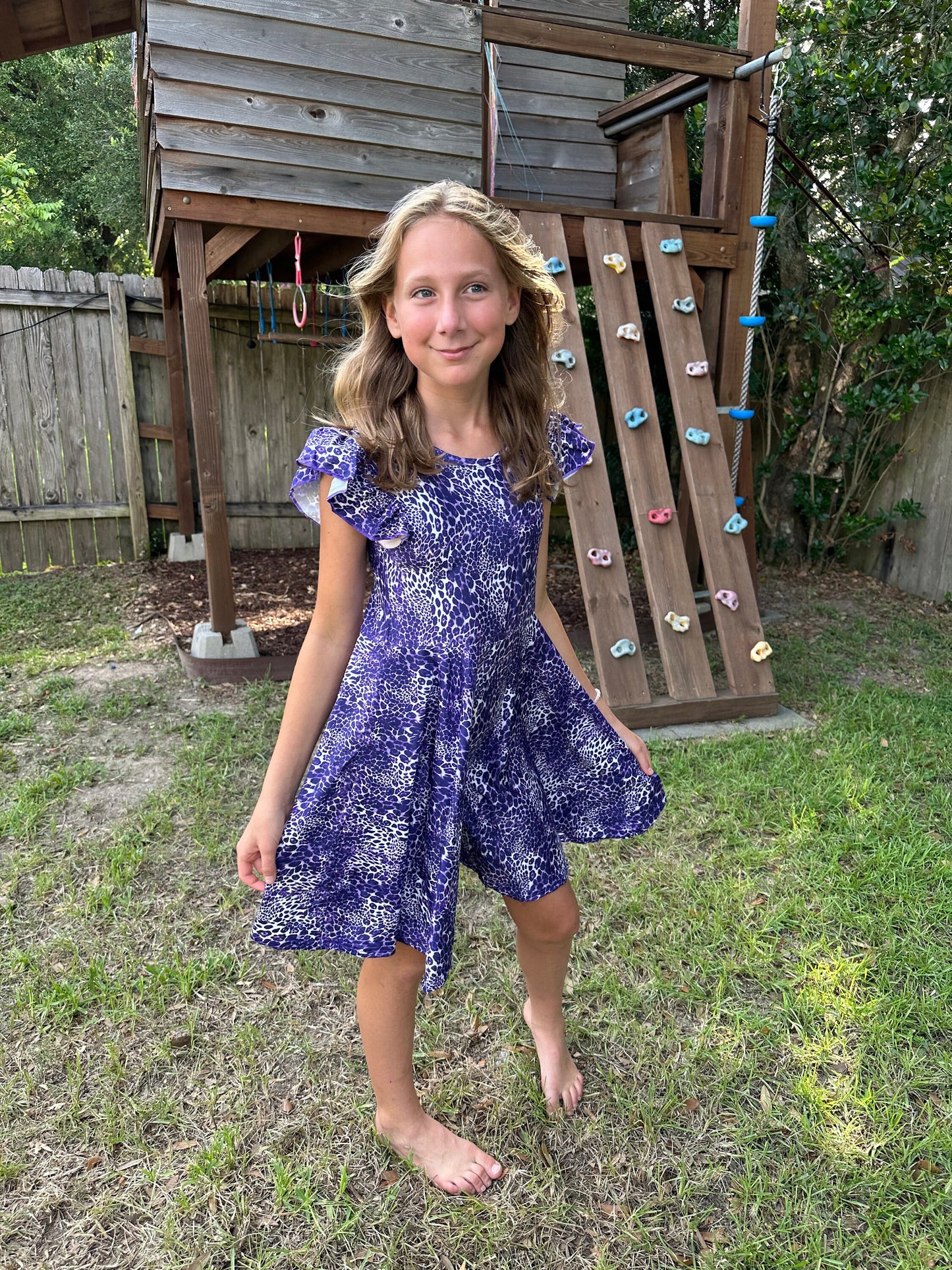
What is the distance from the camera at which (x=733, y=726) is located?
148 inches

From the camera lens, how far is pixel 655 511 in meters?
3.85

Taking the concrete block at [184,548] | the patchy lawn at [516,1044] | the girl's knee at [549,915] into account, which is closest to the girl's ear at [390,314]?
the girl's knee at [549,915]

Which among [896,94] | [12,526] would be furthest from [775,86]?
[12,526]

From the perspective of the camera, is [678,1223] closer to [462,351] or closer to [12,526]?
[462,351]

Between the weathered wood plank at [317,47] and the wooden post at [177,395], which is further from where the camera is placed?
the wooden post at [177,395]

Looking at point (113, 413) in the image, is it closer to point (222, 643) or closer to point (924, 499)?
point (222, 643)

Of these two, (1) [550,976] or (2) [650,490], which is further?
(2) [650,490]

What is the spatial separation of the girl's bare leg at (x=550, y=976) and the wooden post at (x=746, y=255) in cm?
284

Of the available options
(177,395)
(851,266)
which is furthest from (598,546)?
(177,395)

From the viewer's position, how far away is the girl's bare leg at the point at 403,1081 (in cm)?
156

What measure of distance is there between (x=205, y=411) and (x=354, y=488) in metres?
3.07

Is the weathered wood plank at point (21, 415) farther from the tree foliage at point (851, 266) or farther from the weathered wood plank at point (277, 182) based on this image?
the tree foliage at point (851, 266)

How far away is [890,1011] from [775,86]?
155 inches

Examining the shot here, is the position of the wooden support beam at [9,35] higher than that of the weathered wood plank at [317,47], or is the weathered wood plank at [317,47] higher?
the wooden support beam at [9,35]
